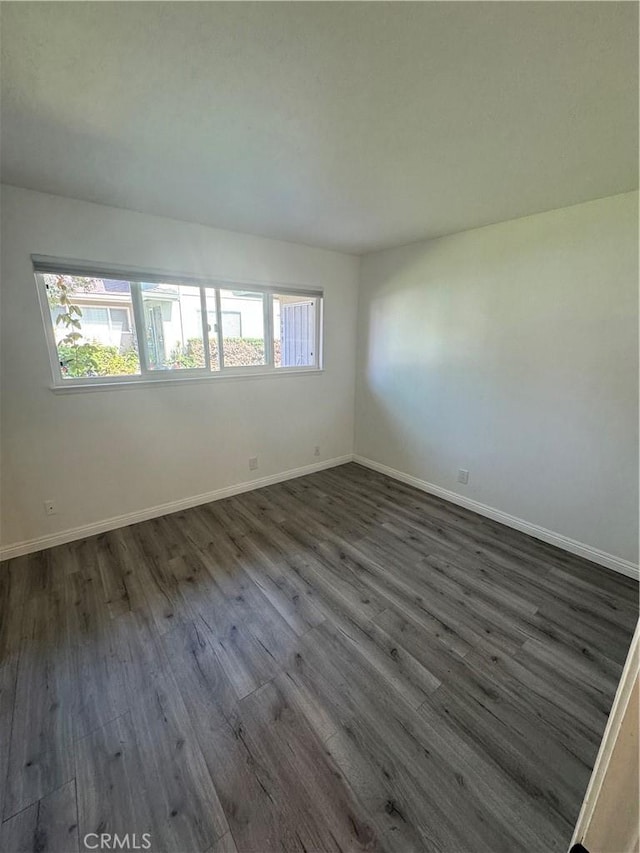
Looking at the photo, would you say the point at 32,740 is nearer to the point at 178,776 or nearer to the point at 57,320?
the point at 178,776

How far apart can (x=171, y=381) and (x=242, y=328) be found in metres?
0.83

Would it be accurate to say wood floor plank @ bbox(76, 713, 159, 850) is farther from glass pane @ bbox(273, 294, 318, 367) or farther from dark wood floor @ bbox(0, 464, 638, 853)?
glass pane @ bbox(273, 294, 318, 367)

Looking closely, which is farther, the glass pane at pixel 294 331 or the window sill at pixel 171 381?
the glass pane at pixel 294 331

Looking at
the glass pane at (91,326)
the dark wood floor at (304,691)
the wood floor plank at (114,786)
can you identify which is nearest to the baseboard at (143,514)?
the dark wood floor at (304,691)

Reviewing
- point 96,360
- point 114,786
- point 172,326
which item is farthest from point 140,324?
point 114,786

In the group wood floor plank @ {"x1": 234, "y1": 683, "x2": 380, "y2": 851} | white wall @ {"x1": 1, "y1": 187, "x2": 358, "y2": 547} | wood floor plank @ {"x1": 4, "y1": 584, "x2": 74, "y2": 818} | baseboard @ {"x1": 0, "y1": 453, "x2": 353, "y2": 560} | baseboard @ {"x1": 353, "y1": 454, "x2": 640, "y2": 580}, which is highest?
white wall @ {"x1": 1, "y1": 187, "x2": 358, "y2": 547}

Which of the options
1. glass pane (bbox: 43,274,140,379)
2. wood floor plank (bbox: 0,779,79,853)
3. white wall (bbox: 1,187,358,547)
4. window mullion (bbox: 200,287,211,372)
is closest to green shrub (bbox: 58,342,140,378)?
glass pane (bbox: 43,274,140,379)

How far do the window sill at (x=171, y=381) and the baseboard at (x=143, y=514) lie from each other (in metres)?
1.04

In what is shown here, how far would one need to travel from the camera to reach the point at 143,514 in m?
2.83

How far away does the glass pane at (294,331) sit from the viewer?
11.1ft

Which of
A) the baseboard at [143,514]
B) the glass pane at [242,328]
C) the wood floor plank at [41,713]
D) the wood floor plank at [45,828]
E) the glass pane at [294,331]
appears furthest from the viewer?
the glass pane at [294,331]

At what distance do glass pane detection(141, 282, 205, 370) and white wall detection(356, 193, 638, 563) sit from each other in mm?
1917

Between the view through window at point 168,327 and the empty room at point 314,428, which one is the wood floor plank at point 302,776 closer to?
the empty room at point 314,428

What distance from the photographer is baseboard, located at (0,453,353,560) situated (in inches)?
93.4
